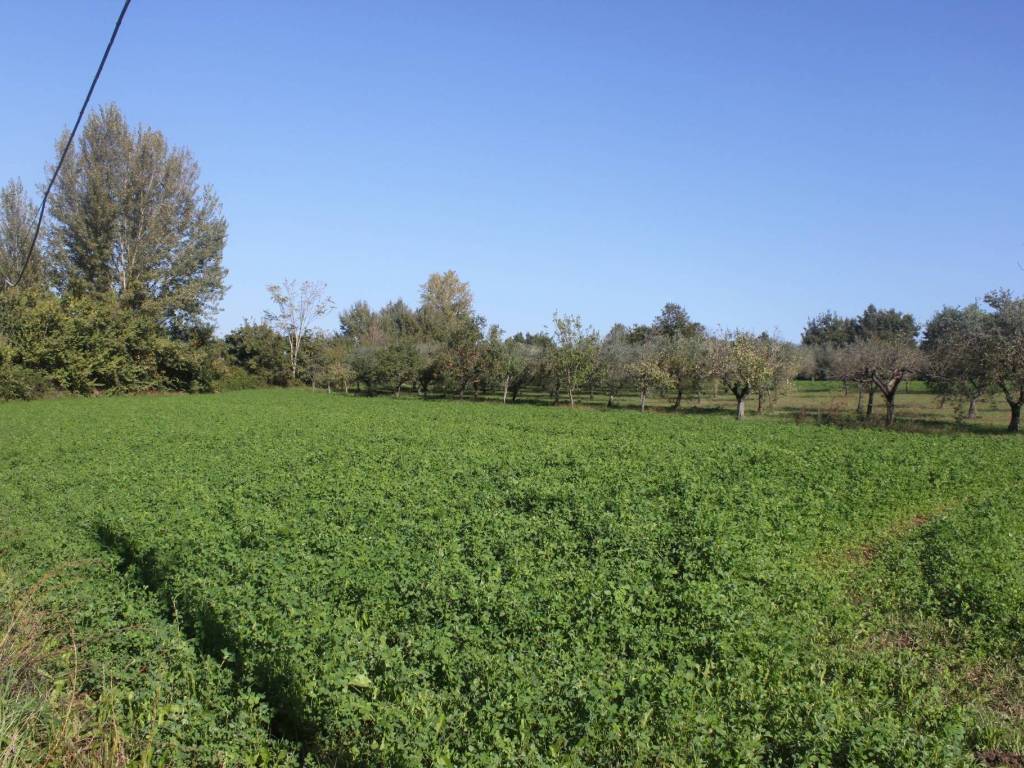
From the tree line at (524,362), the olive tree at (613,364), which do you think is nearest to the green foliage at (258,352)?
the tree line at (524,362)

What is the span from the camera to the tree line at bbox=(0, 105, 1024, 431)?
39875 mm

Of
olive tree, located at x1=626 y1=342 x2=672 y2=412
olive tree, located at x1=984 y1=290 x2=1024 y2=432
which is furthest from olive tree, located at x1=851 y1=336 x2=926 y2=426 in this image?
olive tree, located at x1=626 y1=342 x2=672 y2=412

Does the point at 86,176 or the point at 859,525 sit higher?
the point at 86,176

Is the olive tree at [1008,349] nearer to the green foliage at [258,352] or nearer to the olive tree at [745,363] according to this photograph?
the olive tree at [745,363]

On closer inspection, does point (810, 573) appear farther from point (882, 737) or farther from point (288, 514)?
point (288, 514)

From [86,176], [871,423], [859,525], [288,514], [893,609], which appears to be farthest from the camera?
[86,176]

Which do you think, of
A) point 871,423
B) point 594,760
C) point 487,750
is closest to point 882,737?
point 594,760

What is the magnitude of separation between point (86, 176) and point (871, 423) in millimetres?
56103

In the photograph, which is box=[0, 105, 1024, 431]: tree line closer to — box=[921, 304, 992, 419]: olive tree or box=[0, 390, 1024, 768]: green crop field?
box=[921, 304, 992, 419]: olive tree

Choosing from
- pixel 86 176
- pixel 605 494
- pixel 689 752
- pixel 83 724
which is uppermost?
pixel 86 176

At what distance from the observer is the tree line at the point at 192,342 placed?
39875 mm

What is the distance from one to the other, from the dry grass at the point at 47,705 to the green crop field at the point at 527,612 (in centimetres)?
13

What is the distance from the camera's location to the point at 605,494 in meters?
12.0

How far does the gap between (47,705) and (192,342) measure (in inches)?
2081
